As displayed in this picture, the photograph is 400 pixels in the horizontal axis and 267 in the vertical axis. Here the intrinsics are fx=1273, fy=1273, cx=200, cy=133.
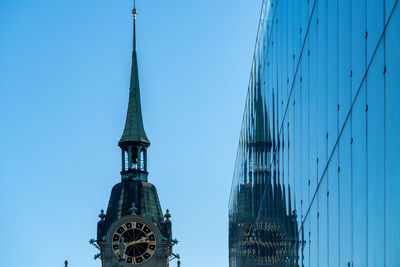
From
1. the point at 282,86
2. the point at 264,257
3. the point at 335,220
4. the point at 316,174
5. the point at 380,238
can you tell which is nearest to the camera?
the point at 380,238

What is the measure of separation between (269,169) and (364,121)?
17480 mm

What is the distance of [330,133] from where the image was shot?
2141 centimetres

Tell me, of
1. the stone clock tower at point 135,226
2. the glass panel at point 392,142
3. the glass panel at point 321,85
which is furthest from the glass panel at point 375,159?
the stone clock tower at point 135,226

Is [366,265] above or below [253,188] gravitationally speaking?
below

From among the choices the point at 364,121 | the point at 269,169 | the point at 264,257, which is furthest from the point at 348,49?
the point at 264,257

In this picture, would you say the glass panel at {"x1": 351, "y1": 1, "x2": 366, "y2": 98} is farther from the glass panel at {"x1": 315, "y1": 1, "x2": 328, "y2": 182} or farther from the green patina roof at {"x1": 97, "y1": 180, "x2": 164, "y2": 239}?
the green patina roof at {"x1": 97, "y1": 180, "x2": 164, "y2": 239}

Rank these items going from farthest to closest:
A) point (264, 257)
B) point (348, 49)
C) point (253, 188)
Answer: point (253, 188), point (264, 257), point (348, 49)

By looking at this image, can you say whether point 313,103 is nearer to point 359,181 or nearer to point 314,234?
point 314,234

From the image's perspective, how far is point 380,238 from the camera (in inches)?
657

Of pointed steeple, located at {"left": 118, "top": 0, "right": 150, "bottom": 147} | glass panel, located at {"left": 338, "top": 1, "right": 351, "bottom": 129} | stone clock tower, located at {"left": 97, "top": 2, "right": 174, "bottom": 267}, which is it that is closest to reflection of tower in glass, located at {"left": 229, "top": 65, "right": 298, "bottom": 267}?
glass panel, located at {"left": 338, "top": 1, "right": 351, "bottom": 129}

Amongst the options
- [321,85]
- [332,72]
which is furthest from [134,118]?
[332,72]

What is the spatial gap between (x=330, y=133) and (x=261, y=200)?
1656 centimetres

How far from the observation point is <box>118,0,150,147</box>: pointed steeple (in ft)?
408

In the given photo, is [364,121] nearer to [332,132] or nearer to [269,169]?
[332,132]
